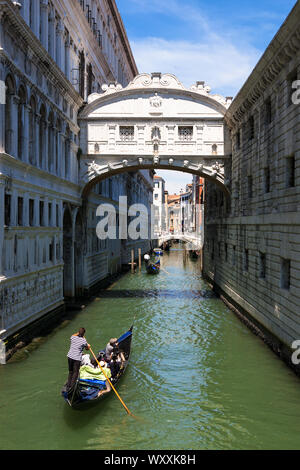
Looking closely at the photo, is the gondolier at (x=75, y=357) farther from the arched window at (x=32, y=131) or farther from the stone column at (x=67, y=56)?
Answer: the stone column at (x=67, y=56)

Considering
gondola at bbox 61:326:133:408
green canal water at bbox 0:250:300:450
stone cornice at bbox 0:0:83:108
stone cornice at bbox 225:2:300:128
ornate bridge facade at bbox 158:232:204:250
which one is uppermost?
stone cornice at bbox 0:0:83:108

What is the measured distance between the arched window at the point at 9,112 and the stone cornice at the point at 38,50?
1.27 m

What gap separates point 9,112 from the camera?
11.3 meters

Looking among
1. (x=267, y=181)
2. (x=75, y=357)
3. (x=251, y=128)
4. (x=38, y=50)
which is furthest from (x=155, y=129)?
(x=75, y=357)

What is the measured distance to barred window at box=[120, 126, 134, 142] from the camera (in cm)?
1934

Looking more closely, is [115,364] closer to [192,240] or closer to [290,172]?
[290,172]

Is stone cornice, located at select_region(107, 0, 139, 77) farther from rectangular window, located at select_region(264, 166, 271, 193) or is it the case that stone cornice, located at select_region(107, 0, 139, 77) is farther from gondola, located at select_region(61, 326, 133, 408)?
gondola, located at select_region(61, 326, 133, 408)

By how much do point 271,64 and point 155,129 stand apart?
24.9 feet

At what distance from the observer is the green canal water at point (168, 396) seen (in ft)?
24.2

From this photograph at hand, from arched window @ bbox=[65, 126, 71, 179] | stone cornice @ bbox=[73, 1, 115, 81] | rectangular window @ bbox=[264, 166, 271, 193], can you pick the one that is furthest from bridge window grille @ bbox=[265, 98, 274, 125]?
stone cornice @ bbox=[73, 1, 115, 81]

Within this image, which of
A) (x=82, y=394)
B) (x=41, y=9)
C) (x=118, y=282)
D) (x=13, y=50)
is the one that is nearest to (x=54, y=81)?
(x=41, y=9)

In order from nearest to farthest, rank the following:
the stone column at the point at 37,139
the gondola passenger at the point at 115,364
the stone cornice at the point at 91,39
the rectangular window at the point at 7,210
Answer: the gondola passenger at the point at 115,364 < the rectangular window at the point at 7,210 < the stone column at the point at 37,139 < the stone cornice at the point at 91,39

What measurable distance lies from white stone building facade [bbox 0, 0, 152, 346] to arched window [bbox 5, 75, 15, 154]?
0.02 meters

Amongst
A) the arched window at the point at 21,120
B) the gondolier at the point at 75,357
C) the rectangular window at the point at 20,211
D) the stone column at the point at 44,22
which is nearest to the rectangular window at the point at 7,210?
the rectangular window at the point at 20,211
